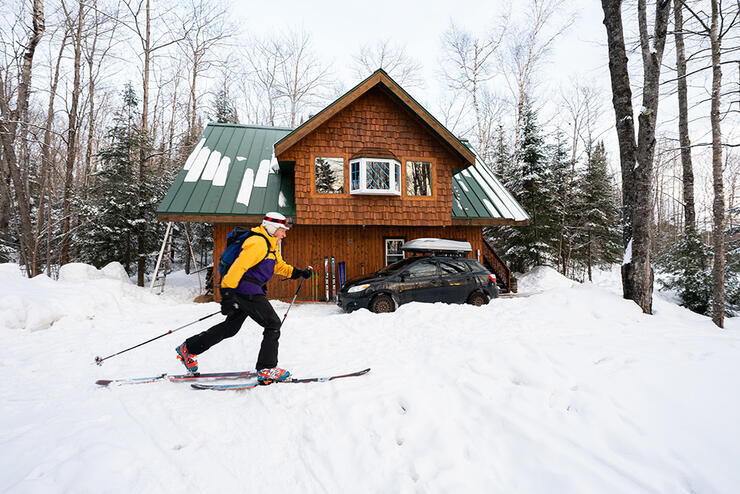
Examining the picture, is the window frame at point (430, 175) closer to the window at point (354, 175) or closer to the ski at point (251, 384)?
the window at point (354, 175)

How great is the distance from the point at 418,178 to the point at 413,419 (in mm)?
9001

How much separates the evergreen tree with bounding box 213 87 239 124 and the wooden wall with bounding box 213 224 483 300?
1466cm

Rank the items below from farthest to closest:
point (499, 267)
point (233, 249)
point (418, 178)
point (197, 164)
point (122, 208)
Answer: point (499, 267), point (122, 208), point (197, 164), point (418, 178), point (233, 249)

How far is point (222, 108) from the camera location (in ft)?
69.2

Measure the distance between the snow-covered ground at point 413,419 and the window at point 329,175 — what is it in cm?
649

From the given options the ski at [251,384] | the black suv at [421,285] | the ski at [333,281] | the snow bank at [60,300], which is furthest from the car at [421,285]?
the snow bank at [60,300]

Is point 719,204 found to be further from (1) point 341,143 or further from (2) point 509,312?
(1) point 341,143

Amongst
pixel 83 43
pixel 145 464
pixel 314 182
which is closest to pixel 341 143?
pixel 314 182

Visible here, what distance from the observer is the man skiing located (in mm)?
3375

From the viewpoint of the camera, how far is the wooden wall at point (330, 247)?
10.4m

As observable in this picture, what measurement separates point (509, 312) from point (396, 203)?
5818mm

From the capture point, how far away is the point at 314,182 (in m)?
9.86

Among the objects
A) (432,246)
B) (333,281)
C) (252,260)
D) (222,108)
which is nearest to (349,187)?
(333,281)

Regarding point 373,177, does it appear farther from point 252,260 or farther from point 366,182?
point 252,260
